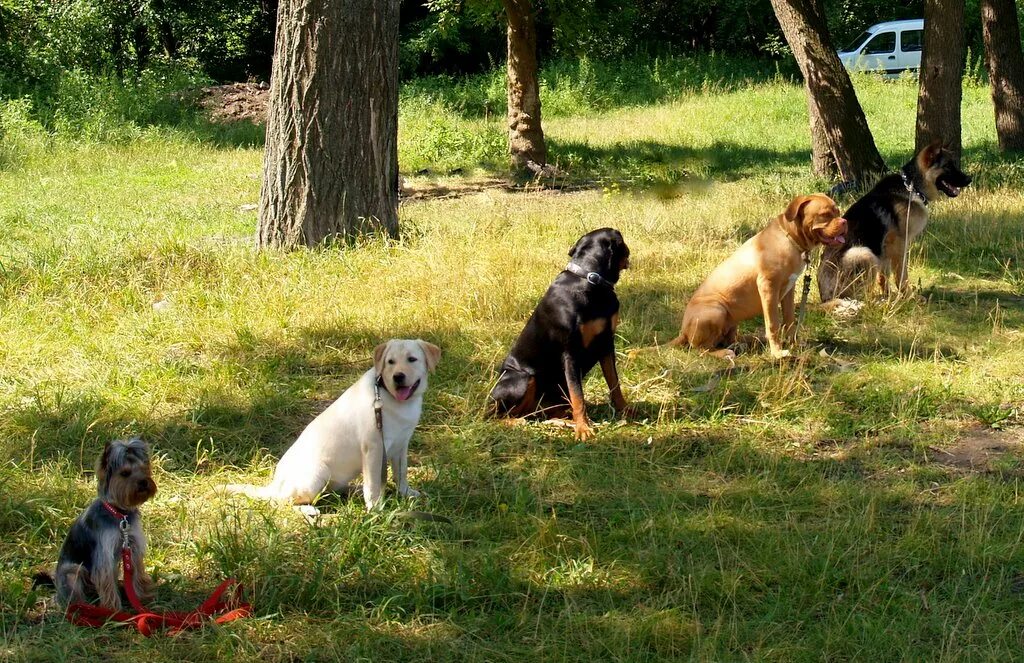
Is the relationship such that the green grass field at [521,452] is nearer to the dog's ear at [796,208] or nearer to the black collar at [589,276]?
the black collar at [589,276]

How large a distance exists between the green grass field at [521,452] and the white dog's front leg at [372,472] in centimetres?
9

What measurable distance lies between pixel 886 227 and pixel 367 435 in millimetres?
5744

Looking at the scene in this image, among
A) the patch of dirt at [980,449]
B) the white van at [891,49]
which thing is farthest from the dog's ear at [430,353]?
the white van at [891,49]

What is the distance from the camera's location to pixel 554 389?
21.4 ft

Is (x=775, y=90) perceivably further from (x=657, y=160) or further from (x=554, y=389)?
(x=554, y=389)

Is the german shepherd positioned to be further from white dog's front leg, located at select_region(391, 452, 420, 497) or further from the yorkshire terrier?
the yorkshire terrier

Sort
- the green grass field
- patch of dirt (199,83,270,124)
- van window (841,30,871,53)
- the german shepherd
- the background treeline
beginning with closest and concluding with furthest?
1. the green grass field
2. the german shepherd
3. patch of dirt (199,83,270,124)
4. the background treeline
5. van window (841,30,871,53)

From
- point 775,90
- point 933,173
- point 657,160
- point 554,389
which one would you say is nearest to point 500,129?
point 657,160

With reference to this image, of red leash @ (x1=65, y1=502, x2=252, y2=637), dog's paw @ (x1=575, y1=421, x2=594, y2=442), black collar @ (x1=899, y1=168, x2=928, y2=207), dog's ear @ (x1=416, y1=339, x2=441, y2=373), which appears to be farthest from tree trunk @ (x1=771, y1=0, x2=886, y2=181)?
red leash @ (x1=65, y1=502, x2=252, y2=637)

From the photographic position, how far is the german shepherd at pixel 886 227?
28.9 feet

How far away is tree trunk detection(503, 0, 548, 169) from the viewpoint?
630 inches

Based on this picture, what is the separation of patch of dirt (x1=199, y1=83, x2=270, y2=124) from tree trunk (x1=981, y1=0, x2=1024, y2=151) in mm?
14221

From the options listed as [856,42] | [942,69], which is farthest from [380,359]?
[856,42]

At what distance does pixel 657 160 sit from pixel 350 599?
14.5 m
